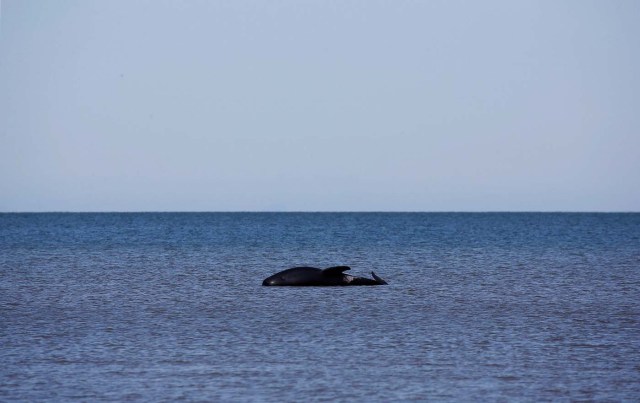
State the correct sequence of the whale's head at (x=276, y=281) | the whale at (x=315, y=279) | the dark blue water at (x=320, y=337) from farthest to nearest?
1. the whale's head at (x=276, y=281)
2. the whale at (x=315, y=279)
3. the dark blue water at (x=320, y=337)

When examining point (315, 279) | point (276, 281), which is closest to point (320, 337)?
point (315, 279)

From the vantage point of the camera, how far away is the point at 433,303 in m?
32.9

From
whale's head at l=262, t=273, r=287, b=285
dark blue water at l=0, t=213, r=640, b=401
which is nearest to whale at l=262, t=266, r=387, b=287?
whale's head at l=262, t=273, r=287, b=285

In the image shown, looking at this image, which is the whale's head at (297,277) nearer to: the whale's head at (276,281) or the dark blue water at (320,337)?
the whale's head at (276,281)

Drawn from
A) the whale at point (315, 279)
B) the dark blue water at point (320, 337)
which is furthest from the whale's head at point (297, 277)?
the dark blue water at point (320, 337)

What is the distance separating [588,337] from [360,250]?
4998 cm

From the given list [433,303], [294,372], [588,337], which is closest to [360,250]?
[433,303]

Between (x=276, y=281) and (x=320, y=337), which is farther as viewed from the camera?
(x=276, y=281)

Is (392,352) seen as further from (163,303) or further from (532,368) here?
(163,303)

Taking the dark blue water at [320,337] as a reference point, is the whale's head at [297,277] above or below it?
above

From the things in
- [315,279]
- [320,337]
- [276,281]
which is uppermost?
[315,279]

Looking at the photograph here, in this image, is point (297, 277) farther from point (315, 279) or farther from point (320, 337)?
point (320, 337)

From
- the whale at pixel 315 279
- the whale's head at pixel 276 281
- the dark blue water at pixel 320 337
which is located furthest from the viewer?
the whale's head at pixel 276 281

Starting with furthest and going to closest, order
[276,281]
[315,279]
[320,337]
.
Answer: [276,281] → [315,279] → [320,337]
